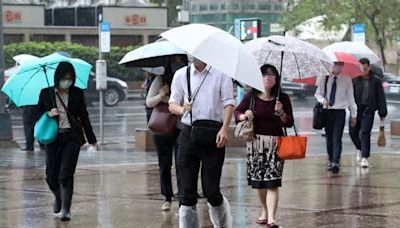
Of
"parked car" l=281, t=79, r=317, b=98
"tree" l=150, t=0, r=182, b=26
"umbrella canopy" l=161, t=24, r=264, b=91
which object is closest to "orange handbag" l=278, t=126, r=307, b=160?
"umbrella canopy" l=161, t=24, r=264, b=91

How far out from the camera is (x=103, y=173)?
14.3 meters

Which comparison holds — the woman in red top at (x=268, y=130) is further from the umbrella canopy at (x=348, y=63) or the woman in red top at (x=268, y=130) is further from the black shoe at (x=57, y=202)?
the umbrella canopy at (x=348, y=63)

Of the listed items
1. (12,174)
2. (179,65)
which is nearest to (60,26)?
(12,174)

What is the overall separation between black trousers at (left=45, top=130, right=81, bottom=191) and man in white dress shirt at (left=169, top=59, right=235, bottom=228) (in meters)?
1.84

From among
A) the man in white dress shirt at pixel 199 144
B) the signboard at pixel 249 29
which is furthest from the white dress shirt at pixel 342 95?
the signboard at pixel 249 29

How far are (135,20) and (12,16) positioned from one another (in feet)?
19.4

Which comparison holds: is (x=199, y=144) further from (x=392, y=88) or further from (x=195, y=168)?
(x=392, y=88)

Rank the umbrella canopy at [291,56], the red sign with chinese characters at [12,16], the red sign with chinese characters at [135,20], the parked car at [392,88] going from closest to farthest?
the umbrella canopy at [291,56] → the parked car at [392,88] → the red sign with chinese characters at [12,16] → the red sign with chinese characters at [135,20]

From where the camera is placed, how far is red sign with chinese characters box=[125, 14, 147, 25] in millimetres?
45625

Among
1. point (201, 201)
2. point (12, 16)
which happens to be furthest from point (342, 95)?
point (12, 16)

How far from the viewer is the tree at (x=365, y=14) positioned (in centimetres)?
4178

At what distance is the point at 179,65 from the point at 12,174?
4417mm

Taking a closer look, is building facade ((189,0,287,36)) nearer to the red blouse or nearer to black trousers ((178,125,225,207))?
the red blouse

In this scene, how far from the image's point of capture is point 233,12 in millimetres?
40469
